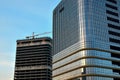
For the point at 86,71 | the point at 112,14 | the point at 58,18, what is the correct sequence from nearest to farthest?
the point at 86,71 < the point at 112,14 < the point at 58,18

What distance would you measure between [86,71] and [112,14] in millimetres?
40850

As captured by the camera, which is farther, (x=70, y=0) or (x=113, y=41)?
(x=70, y=0)

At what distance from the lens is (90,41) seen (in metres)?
136

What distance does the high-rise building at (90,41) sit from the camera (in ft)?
439

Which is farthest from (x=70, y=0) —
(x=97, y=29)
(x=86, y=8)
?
(x=97, y=29)

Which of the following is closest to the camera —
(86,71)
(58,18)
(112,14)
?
(86,71)

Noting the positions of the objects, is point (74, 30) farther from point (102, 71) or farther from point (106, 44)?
point (102, 71)

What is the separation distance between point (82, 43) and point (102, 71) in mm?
18345

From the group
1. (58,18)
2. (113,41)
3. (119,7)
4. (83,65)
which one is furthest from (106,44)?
(58,18)

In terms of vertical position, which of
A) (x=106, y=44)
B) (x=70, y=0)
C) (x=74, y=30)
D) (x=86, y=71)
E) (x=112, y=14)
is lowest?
(x=86, y=71)

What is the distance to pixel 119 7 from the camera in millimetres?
156125

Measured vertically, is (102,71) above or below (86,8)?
below

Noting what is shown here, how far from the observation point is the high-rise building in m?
134

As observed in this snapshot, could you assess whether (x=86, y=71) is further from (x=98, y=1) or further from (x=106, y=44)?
(x=98, y=1)
